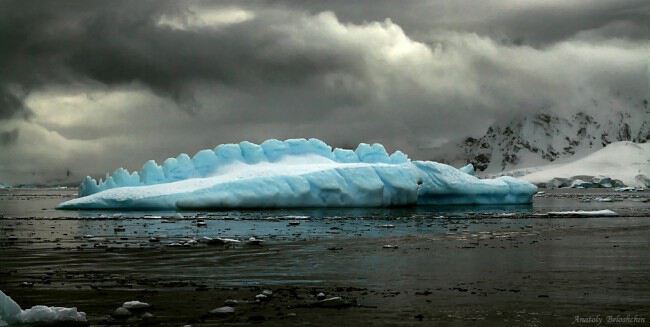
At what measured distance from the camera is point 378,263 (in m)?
17.9

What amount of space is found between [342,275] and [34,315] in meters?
6.52

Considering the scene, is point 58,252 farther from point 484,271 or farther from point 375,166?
point 375,166

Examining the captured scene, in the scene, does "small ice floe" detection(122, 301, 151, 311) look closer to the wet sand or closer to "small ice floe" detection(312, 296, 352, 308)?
the wet sand

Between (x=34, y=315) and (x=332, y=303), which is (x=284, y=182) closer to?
(x=332, y=303)

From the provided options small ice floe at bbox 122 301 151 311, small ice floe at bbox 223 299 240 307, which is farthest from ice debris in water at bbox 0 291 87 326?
small ice floe at bbox 223 299 240 307

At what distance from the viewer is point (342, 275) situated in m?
15.5

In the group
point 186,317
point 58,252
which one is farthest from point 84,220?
point 186,317

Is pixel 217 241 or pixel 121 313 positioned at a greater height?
pixel 217 241

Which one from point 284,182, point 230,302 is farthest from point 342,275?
point 284,182

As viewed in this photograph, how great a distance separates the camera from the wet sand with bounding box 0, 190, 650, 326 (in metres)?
11.2

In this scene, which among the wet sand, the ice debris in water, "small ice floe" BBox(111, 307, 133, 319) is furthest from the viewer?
the wet sand

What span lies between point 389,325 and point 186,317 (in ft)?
9.27

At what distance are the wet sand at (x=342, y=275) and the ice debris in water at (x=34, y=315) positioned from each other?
34cm

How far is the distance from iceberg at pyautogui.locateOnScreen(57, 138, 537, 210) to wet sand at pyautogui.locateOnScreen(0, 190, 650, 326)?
1757 cm
